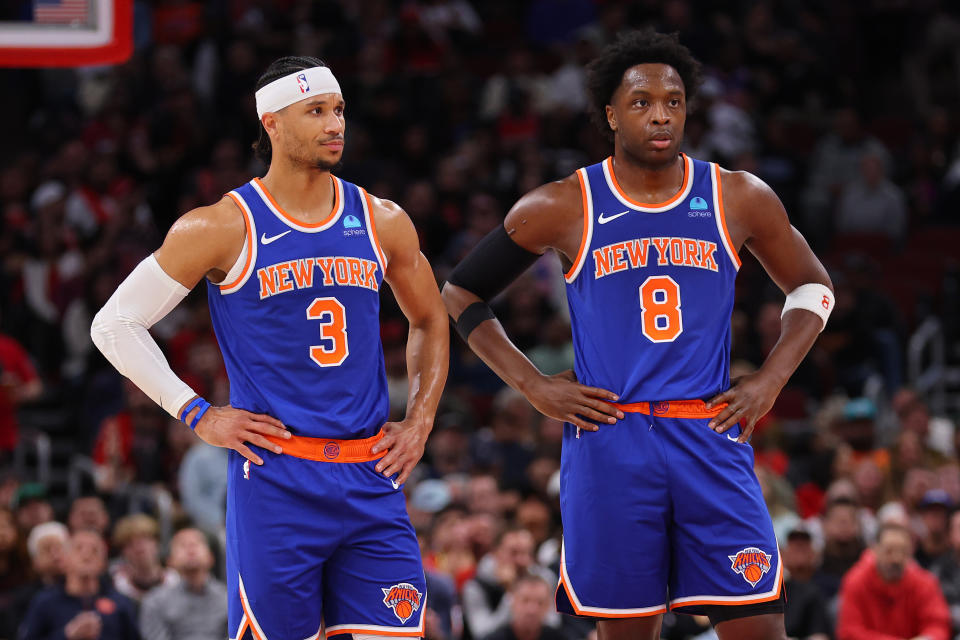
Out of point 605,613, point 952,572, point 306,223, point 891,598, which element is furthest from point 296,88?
point 952,572

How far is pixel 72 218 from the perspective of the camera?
583 inches

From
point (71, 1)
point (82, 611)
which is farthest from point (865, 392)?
point (71, 1)

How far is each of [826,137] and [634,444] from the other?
1162 cm

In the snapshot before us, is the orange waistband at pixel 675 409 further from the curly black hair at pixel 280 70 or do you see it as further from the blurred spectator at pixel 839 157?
the blurred spectator at pixel 839 157

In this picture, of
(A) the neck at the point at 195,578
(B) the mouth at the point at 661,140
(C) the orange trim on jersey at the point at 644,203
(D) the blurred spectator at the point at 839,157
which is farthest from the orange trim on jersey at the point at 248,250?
(D) the blurred spectator at the point at 839,157

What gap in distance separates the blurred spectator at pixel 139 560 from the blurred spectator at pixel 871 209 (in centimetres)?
822

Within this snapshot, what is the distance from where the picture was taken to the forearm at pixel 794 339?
18.3 ft

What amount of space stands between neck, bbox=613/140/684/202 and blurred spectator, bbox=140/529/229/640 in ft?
18.3

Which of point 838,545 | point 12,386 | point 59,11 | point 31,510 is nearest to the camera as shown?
point 59,11

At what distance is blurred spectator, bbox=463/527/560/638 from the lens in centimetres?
1002

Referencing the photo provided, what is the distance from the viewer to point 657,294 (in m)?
5.35

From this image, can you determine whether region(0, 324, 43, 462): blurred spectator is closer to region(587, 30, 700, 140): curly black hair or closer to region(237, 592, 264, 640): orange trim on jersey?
region(237, 592, 264, 640): orange trim on jersey

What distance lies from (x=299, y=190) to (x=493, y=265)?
866mm

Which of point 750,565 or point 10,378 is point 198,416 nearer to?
point 750,565
